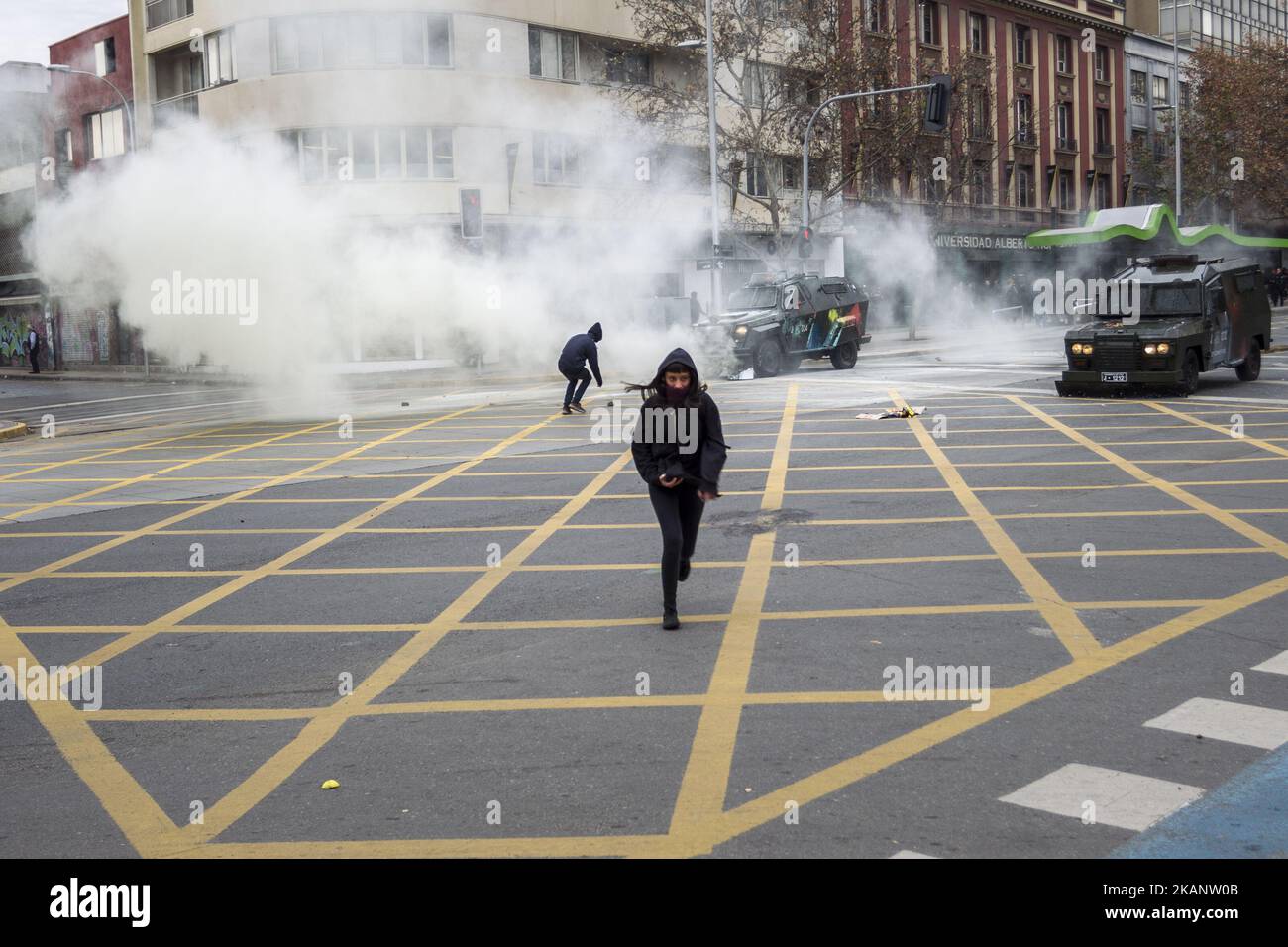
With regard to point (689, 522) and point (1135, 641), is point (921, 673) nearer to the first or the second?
point (1135, 641)

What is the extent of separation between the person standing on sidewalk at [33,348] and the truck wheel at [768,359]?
28289mm

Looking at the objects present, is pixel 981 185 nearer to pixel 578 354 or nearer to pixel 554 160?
pixel 554 160

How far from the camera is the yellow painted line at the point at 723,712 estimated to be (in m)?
4.67

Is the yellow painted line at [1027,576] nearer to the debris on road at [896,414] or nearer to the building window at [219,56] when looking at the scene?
the debris on road at [896,414]

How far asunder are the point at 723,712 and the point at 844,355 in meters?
21.9

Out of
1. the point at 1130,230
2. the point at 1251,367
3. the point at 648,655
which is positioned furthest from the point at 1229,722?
the point at 1130,230

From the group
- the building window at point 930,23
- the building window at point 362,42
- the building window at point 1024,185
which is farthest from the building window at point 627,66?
the building window at point 1024,185

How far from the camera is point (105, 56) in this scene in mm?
41125

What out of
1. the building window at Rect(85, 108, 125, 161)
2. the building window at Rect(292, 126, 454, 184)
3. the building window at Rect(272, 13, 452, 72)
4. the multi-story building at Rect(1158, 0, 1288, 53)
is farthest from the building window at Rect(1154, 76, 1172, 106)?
the building window at Rect(85, 108, 125, 161)

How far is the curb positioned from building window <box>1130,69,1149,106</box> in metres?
57.2

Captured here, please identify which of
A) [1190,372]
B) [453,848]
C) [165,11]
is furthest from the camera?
[165,11]

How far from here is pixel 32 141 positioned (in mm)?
25734
